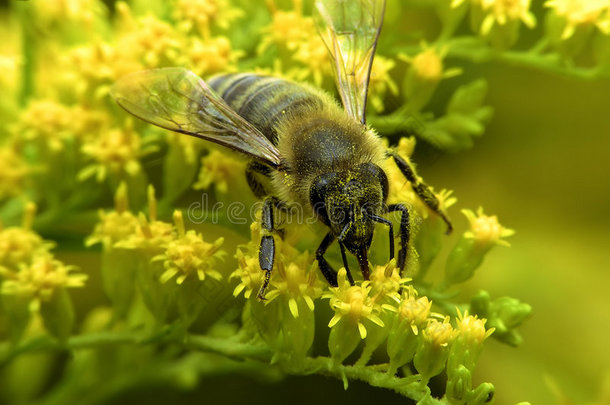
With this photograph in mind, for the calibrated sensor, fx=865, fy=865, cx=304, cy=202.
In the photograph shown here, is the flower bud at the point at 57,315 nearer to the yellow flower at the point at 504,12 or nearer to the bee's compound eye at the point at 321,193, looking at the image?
the bee's compound eye at the point at 321,193

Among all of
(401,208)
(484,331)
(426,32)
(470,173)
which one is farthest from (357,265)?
(426,32)

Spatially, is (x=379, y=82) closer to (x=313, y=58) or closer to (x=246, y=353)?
(x=313, y=58)

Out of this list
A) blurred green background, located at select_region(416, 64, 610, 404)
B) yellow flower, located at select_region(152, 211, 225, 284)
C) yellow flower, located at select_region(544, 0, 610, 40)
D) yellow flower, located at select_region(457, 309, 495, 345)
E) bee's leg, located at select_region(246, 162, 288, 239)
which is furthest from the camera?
blurred green background, located at select_region(416, 64, 610, 404)

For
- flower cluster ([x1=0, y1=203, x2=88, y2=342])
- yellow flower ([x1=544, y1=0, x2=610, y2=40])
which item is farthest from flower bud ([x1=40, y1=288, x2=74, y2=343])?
yellow flower ([x1=544, y1=0, x2=610, y2=40])

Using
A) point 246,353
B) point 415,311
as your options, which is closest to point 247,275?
point 246,353

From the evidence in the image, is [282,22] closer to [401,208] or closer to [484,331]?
[401,208]

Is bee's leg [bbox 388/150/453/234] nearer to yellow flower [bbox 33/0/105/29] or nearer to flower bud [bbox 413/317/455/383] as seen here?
flower bud [bbox 413/317/455/383]
